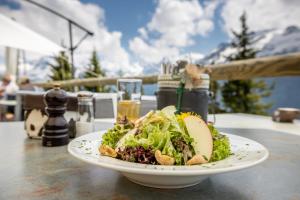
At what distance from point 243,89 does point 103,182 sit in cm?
2243

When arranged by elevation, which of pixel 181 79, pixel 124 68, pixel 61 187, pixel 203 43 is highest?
pixel 203 43

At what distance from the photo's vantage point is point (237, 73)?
2229 mm

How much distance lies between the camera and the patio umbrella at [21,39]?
375cm

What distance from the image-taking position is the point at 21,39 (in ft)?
13.0

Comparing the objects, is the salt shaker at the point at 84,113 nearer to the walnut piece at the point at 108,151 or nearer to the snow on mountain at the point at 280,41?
the walnut piece at the point at 108,151

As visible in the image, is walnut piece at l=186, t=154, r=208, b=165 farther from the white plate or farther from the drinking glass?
the drinking glass

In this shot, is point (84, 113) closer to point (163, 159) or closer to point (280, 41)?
point (163, 159)

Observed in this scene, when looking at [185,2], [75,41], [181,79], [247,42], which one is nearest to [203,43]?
[185,2]

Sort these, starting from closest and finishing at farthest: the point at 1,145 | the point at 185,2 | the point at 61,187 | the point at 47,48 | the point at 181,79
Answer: the point at 61,187, the point at 1,145, the point at 181,79, the point at 47,48, the point at 185,2

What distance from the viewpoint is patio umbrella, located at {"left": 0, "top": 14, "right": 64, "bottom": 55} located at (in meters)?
3.75

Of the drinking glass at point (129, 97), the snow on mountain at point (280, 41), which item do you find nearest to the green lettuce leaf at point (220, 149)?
the drinking glass at point (129, 97)

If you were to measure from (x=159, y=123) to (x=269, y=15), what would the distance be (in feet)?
170

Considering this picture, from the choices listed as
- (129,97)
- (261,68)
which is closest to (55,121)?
(129,97)

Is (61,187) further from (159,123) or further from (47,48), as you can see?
(47,48)
